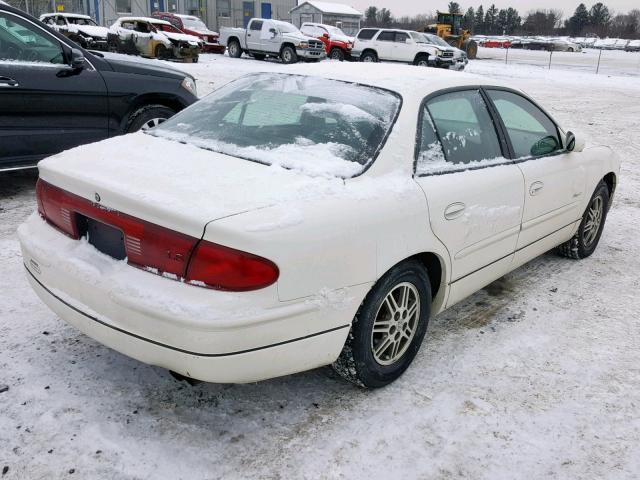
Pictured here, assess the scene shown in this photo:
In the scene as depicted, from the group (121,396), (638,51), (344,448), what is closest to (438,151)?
(344,448)

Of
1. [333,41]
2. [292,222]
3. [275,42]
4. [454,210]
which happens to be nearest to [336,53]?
[333,41]

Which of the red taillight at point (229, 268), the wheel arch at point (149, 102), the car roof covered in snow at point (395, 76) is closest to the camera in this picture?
the red taillight at point (229, 268)

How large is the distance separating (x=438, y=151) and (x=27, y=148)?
3.87 metres

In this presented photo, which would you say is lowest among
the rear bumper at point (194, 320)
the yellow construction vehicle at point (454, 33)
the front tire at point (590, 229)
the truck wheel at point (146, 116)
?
the front tire at point (590, 229)

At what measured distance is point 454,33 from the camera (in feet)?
121

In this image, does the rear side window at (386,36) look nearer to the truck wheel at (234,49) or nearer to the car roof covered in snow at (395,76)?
the truck wheel at (234,49)

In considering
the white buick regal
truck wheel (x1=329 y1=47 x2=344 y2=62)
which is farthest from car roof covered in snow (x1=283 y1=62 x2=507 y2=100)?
truck wheel (x1=329 y1=47 x2=344 y2=62)

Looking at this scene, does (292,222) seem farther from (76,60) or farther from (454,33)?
(454,33)

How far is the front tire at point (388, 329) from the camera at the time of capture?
8.39 ft

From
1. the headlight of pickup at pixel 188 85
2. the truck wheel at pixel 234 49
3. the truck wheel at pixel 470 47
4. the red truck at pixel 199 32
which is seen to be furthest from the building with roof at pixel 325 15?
the headlight of pickup at pixel 188 85

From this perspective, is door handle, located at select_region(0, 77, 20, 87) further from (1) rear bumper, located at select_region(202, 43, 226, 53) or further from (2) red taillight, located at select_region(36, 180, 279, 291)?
(1) rear bumper, located at select_region(202, 43, 226, 53)

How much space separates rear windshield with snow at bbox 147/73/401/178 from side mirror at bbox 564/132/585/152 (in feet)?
5.43

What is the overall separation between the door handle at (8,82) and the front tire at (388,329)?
4.03 m

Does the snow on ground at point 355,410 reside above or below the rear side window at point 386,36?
below
